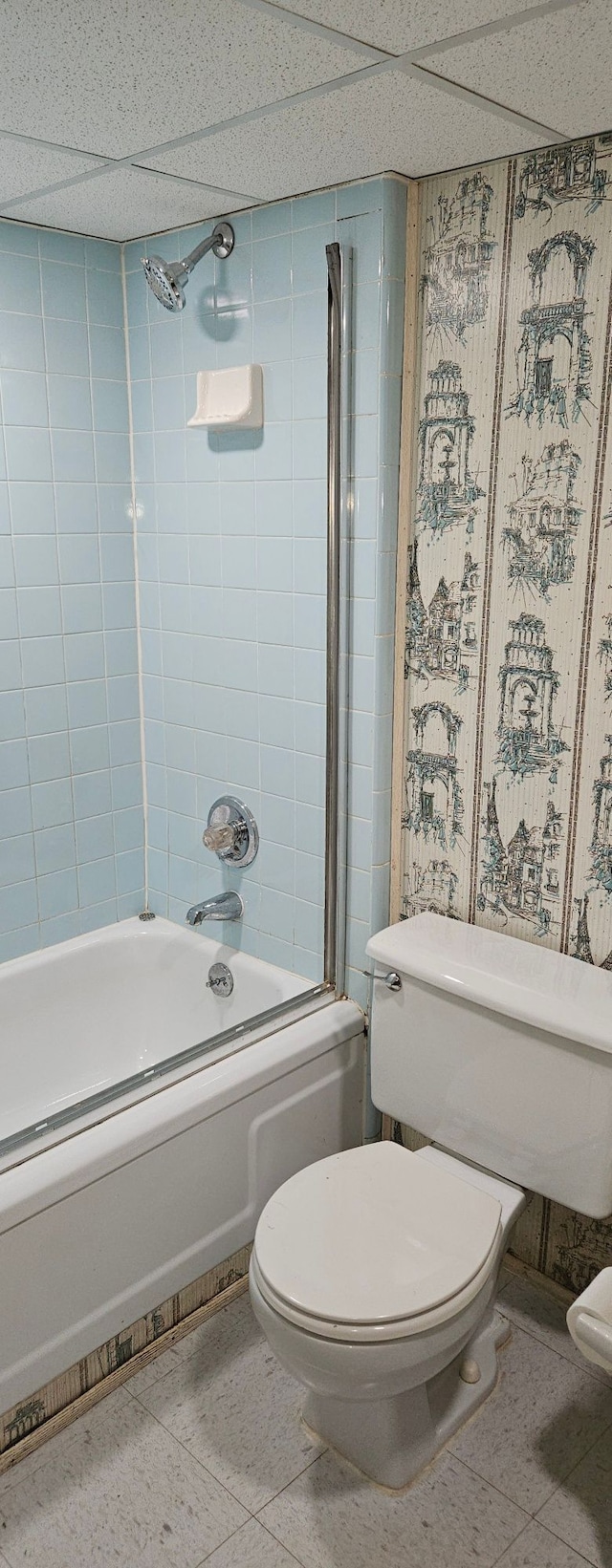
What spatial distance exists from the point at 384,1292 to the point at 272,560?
1.37 m

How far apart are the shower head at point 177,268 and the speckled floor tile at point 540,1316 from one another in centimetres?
211

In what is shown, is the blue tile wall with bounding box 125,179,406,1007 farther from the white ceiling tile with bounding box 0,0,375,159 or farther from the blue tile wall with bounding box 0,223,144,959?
the white ceiling tile with bounding box 0,0,375,159

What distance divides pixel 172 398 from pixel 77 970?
4.45ft

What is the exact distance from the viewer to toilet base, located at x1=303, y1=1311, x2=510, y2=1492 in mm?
1665

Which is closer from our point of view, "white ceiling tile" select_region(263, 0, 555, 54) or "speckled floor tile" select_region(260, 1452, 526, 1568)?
"white ceiling tile" select_region(263, 0, 555, 54)

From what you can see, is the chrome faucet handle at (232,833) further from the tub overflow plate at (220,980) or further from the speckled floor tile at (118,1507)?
the speckled floor tile at (118,1507)

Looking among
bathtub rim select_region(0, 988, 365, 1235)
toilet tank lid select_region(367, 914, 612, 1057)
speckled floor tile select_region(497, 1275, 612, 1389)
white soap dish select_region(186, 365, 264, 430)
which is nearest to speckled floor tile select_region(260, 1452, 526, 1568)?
speckled floor tile select_region(497, 1275, 612, 1389)

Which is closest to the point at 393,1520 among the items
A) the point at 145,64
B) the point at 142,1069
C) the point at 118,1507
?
the point at 118,1507

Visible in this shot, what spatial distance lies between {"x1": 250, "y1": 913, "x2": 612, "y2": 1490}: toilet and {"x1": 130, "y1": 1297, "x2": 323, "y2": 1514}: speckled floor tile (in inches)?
2.7

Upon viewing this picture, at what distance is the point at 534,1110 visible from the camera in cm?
172

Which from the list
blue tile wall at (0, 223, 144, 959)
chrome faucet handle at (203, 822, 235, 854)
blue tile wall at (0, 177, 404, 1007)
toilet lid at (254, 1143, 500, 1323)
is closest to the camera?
toilet lid at (254, 1143, 500, 1323)

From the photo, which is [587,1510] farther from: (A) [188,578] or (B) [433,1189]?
(A) [188,578]

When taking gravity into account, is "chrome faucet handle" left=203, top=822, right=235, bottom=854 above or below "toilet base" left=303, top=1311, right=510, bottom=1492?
above

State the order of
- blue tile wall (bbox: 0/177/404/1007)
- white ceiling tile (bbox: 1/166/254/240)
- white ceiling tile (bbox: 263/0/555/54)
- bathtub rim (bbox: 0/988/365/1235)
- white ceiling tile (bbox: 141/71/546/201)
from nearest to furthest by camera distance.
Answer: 1. white ceiling tile (bbox: 263/0/555/54)
2. white ceiling tile (bbox: 141/71/546/201)
3. bathtub rim (bbox: 0/988/365/1235)
4. white ceiling tile (bbox: 1/166/254/240)
5. blue tile wall (bbox: 0/177/404/1007)
